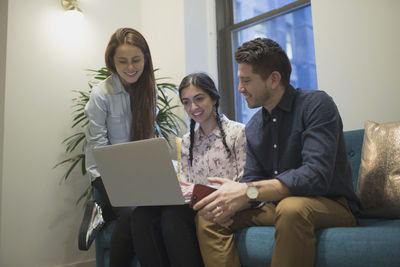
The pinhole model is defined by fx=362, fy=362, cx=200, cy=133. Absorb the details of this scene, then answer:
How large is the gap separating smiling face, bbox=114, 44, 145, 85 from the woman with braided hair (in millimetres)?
273

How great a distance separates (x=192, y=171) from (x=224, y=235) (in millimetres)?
531

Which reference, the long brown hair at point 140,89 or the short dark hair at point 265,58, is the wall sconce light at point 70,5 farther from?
the short dark hair at point 265,58

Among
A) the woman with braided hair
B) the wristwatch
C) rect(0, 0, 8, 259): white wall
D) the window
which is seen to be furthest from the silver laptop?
the window

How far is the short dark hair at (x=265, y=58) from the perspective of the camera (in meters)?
1.38

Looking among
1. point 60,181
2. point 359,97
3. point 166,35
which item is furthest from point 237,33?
point 60,181

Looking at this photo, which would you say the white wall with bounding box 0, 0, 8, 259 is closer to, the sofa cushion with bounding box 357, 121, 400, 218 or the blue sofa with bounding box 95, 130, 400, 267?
the blue sofa with bounding box 95, 130, 400, 267

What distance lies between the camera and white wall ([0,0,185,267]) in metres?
2.33

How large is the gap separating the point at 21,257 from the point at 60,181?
532 millimetres

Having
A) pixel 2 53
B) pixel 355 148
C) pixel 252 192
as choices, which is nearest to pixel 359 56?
pixel 355 148

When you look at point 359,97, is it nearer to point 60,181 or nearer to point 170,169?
point 170,169

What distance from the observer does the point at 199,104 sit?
1765 mm

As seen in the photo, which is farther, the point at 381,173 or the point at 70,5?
the point at 70,5

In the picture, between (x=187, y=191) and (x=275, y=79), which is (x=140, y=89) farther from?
(x=275, y=79)

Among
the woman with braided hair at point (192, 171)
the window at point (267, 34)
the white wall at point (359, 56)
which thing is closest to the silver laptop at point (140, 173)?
the woman with braided hair at point (192, 171)
